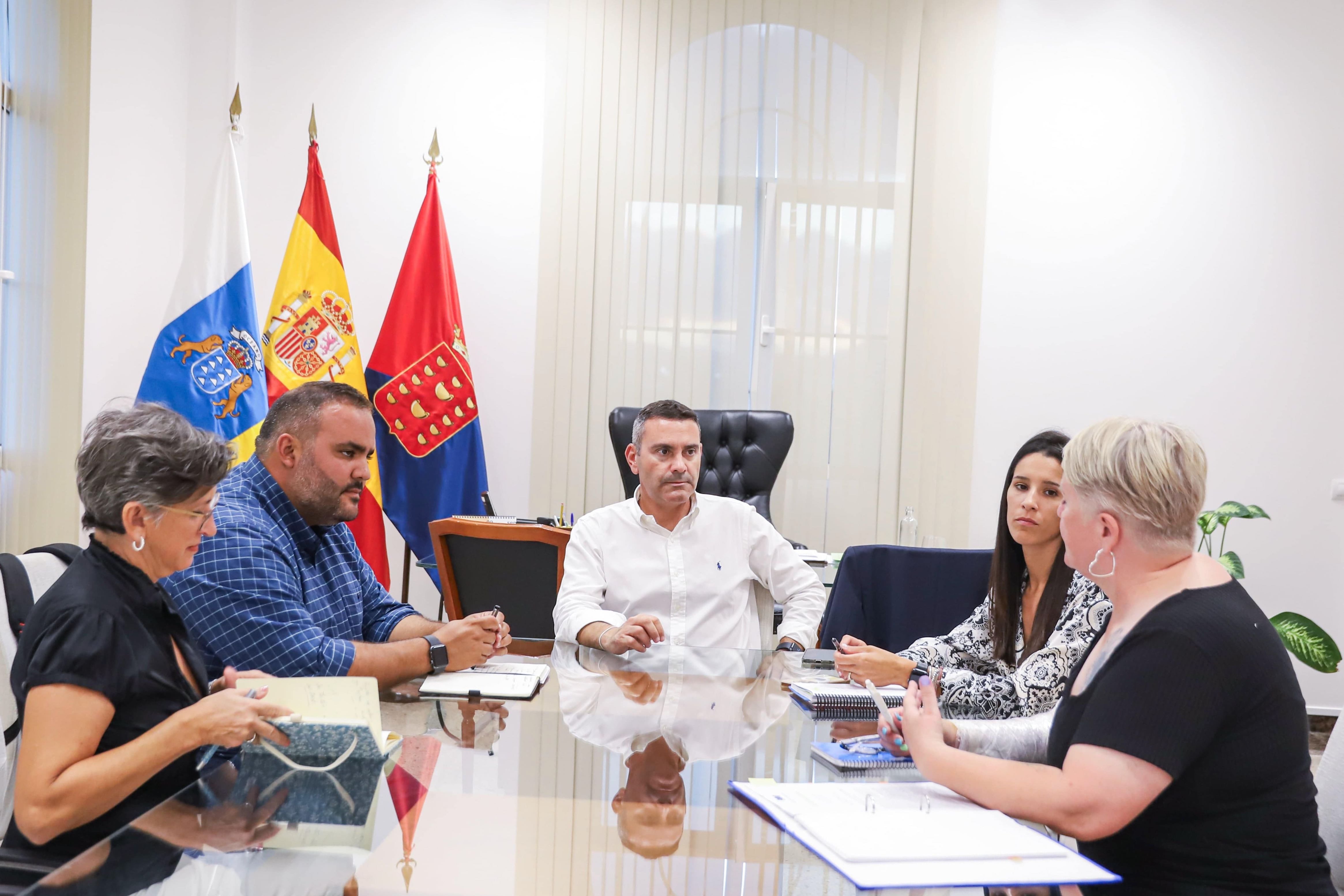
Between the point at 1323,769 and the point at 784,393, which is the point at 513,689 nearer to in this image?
the point at 1323,769

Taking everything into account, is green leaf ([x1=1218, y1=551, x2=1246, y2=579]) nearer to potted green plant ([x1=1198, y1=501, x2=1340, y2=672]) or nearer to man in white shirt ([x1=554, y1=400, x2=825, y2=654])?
potted green plant ([x1=1198, y1=501, x2=1340, y2=672])

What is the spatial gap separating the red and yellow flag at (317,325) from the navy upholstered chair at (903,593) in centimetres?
247

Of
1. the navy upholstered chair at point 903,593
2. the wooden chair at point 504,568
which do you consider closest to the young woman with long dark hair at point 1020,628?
the navy upholstered chair at point 903,593

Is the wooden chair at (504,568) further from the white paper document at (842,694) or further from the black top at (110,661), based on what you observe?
the black top at (110,661)

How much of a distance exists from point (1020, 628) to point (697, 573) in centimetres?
100

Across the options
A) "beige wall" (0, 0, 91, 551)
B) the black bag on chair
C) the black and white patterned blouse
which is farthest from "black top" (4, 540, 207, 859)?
"beige wall" (0, 0, 91, 551)

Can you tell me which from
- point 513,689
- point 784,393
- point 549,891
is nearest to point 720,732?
point 513,689

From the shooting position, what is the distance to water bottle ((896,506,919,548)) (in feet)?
15.1

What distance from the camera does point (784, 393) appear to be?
4.82 m

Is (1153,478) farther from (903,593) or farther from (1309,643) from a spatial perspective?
(1309,643)

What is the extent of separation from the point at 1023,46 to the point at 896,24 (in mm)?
632

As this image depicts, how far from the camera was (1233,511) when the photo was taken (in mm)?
4434

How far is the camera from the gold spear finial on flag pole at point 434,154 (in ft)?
14.5

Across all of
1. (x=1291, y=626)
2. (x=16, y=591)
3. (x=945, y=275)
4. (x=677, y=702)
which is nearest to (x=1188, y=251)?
(x=945, y=275)
